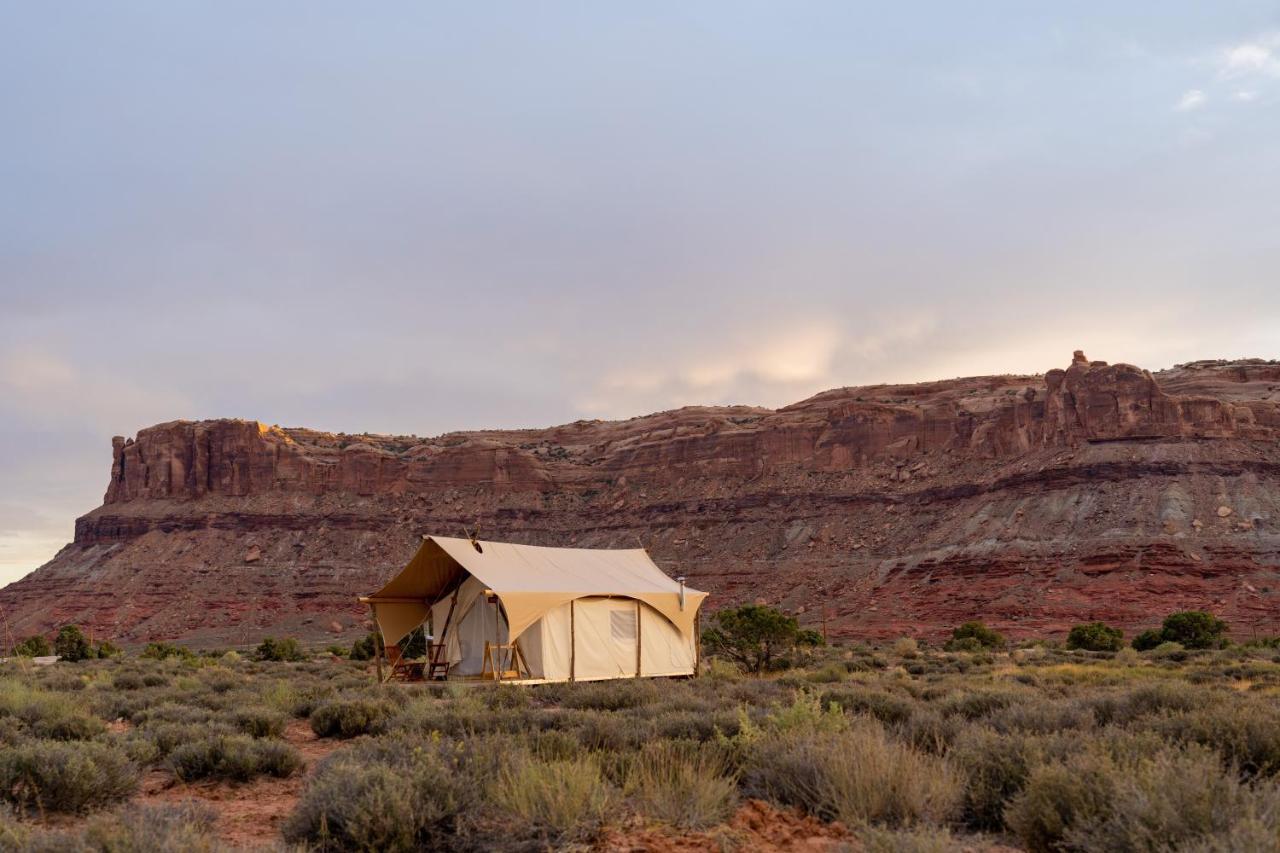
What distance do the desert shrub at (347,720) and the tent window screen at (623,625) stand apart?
8643 mm

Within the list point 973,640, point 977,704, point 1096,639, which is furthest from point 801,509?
point 977,704

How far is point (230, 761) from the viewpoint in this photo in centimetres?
844

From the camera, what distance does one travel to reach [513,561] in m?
20.7

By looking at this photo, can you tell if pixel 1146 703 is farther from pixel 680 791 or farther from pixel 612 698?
pixel 612 698

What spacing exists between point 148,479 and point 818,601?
66.6 meters

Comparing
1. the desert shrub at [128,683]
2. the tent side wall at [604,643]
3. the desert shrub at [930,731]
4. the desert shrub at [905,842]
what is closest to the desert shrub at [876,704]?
the desert shrub at [930,731]

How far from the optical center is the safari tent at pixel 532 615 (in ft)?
62.3

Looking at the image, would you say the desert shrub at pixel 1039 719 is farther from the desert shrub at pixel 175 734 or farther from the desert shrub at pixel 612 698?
the desert shrub at pixel 175 734

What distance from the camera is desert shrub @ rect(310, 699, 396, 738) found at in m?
11.6

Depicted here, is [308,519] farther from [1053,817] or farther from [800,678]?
[1053,817]

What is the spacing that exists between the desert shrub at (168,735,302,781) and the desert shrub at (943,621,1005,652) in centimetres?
2899

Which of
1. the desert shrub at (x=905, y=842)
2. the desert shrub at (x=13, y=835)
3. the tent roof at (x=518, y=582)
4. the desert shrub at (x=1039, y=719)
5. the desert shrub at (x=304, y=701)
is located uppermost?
the tent roof at (x=518, y=582)

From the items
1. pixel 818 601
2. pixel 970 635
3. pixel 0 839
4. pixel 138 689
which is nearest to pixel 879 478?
pixel 818 601

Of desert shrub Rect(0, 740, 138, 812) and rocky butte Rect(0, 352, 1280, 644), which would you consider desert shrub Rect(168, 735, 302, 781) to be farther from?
rocky butte Rect(0, 352, 1280, 644)
